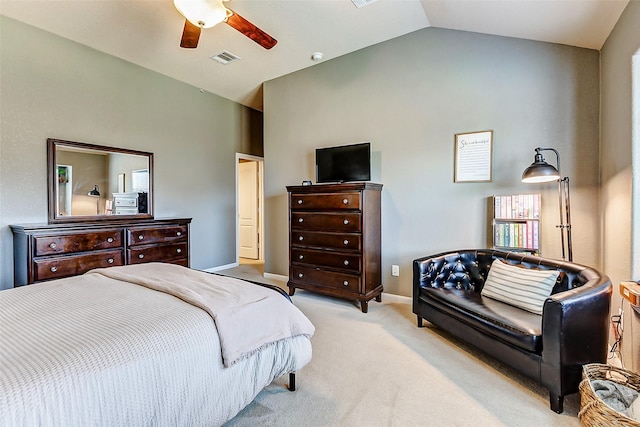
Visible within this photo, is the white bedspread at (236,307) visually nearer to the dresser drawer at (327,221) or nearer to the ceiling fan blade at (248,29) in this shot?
the dresser drawer at (327,221)

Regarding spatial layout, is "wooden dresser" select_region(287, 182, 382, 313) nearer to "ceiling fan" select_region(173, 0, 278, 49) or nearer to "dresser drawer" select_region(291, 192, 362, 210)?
"dresser drawer" select_region(291, 192, 362, 210)

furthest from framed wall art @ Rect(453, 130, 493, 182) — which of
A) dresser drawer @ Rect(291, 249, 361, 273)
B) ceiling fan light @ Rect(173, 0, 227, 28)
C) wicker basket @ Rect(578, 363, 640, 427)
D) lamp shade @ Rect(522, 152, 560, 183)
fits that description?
ceiling fan light @ Rect(173, 0, 227, 28)

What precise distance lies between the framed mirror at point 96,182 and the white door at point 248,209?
2.35 metres

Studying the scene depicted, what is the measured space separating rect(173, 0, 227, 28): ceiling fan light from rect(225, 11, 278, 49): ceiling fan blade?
70 millimetres

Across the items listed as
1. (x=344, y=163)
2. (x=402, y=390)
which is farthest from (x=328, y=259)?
(x=402, y=390)

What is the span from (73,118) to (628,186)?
521cm

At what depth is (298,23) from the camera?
10.6 feet

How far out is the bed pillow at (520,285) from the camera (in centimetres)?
218

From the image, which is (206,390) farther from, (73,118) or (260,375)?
(73,118)

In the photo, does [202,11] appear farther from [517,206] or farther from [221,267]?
[221,267]

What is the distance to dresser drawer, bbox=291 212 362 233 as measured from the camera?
10.9 ft

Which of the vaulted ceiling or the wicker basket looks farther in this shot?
the vaulted ceiling

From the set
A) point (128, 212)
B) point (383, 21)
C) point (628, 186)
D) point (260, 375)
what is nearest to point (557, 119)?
point (628, 186)

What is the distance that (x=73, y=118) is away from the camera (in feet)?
11.6
